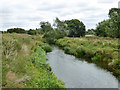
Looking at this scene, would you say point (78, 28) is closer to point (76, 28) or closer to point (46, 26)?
point (76, 28)

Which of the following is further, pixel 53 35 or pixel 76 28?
pixel 76 28

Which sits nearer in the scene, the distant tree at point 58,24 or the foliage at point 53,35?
the foliage at point 53,35

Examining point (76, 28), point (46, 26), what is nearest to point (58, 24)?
point (46, 26)

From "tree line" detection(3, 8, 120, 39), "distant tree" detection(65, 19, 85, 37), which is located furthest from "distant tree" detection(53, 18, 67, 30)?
"distant tree" detection(65, 19, 85, 37)

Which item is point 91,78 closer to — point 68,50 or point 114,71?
point 114,71

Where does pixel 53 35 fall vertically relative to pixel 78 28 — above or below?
below

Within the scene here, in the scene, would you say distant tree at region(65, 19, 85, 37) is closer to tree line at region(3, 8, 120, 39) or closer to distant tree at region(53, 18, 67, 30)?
tree line at region(3, 8, 120, 39)

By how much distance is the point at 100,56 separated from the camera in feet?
63.2

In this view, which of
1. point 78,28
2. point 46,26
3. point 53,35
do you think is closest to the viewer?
point 53,35

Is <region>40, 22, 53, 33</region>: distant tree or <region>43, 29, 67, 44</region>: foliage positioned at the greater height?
<region>40, 22, 53, 33</region>: distant tree

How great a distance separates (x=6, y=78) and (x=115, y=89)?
7.62 meters

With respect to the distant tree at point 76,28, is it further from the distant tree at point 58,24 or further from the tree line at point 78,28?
the distant tree at point 58,24

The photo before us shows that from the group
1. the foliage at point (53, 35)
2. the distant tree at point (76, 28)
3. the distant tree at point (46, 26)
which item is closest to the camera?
the foliage at point (53, 35)

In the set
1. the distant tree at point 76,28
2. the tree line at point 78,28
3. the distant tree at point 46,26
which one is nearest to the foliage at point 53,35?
the tree line at point 78,28
